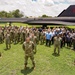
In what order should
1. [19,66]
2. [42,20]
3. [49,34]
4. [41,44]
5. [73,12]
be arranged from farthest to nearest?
[73,12], [42,20], [41,44], [49,34], [19,66]

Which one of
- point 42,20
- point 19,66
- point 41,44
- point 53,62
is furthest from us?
point 42,20

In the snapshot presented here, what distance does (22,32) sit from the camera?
870 inches

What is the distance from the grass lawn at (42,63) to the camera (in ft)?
45.9

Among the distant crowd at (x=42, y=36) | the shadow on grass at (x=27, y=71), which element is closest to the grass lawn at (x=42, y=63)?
the shadow on grass at (x=27, y=71)

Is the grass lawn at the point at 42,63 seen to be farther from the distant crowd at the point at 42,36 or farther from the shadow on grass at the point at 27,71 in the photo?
the distant crowd at the point at 42,36

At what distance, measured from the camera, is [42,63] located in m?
15.5

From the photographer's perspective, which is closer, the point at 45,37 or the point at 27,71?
the point at 27,71

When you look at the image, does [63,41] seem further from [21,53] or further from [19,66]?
[19,66]

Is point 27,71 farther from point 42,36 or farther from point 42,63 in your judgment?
point 42,36

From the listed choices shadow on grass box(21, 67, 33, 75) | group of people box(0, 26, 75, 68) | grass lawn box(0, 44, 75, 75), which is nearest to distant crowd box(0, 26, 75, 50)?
group of people box(0, 26, 75, 68)

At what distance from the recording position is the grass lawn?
45.9 feet

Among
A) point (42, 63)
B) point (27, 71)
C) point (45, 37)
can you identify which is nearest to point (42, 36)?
point (45, 37)

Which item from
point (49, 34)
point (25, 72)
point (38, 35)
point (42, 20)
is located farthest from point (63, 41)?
point (42, 20)

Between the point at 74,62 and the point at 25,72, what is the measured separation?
4165mm
